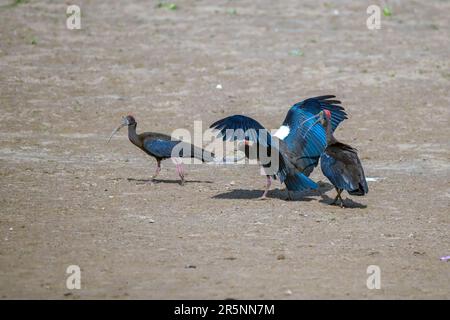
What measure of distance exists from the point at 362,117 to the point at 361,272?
7.59m

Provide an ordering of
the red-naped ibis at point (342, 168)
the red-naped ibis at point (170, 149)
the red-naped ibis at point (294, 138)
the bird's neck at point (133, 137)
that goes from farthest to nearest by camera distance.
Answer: the bird's neck at point (133, 137)
the red-naped ibis at point (170, 149)
the red-naped ibis at point (294, 138)
the red-naped ibis at point (342, 168)

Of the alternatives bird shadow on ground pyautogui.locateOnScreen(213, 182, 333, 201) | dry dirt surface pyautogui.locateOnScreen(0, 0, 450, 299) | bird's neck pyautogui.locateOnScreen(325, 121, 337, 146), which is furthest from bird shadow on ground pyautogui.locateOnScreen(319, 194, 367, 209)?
bird's neck pyautogui.locateOnScreen(325, 121, 337, 146)

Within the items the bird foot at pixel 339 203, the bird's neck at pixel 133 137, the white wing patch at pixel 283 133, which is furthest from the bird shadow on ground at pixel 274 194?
the bird's neck at pixel 133 137

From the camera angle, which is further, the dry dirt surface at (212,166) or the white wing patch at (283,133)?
the white wing patch at (283,133)

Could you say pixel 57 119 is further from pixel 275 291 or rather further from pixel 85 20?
pixel 275 291

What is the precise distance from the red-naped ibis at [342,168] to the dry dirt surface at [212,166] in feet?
1.23

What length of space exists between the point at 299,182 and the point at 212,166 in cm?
271

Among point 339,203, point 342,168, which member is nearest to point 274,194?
point 339,203

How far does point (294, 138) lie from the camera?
11.6m

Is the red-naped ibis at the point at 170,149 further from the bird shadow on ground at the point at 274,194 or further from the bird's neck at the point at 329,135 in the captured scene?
the bird's neck at the point at 329,135

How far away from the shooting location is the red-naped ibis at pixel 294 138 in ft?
35.5

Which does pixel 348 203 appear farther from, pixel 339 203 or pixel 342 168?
pixel 342 168

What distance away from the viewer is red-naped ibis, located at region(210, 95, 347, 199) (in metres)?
10.8
